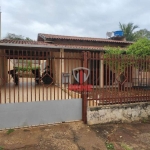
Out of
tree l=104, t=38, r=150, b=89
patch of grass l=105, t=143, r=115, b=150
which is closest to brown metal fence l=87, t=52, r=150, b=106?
tree l=104, t=38, r=150, b=89

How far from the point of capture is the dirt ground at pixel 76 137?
3.52m

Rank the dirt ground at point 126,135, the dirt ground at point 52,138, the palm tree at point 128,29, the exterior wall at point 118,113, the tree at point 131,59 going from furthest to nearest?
the palm tree at point 128,29 → the tree at point 131,59 → the exterior wall at point 118,113 → the dirt ground at point 126,135 → the dirt ground at point 52,138

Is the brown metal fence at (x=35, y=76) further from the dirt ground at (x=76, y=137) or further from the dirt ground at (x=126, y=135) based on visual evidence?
the dirt ground at (x=126, y=135)

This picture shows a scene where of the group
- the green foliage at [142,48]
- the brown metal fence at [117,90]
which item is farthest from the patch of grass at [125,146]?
the green foliage at [142,48]

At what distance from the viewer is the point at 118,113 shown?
17.0 ft

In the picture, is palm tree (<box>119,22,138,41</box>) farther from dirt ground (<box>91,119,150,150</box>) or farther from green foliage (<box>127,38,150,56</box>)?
dirt ground (<box>91,119,150,150</box>)

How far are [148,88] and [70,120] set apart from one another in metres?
3.45

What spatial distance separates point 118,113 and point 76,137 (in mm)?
1956

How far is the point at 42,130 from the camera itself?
4246 millimetres

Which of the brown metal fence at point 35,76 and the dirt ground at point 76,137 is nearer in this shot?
the dirt ground at point 76,137

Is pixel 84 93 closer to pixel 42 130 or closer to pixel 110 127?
pixel 110 127

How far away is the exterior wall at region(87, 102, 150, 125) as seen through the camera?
4.89 metres

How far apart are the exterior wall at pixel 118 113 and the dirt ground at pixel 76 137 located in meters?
0.25

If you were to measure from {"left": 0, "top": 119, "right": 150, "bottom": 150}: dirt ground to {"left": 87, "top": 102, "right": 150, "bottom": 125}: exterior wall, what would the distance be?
0.25 m
